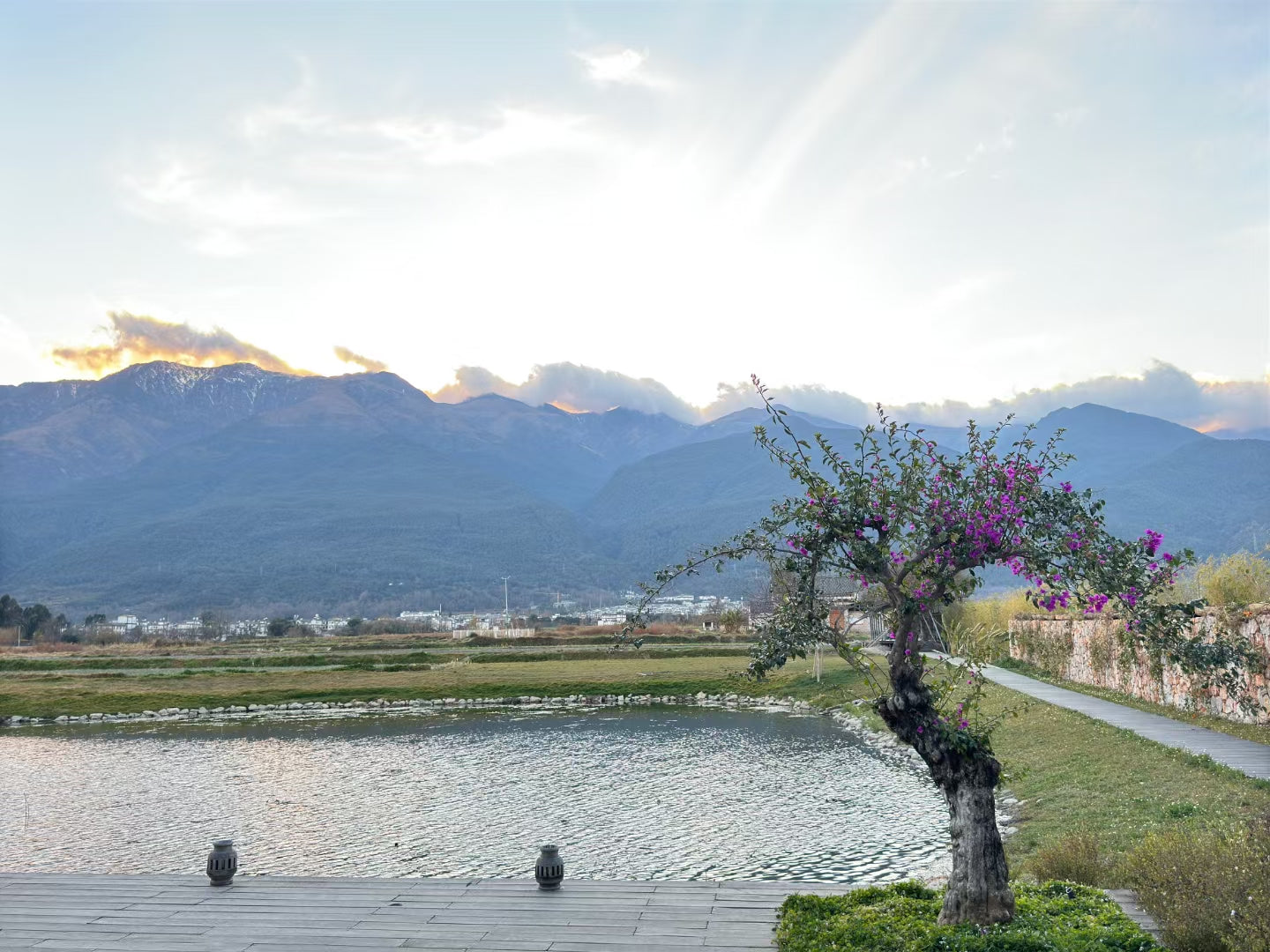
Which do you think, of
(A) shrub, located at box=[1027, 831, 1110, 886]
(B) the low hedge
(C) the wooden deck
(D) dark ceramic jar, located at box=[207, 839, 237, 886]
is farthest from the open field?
(D) dark ceramic jar, located at box=[207, 839, 237, 886]

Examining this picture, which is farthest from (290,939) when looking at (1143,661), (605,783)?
(1143,661)

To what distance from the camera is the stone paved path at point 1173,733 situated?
1692 cm

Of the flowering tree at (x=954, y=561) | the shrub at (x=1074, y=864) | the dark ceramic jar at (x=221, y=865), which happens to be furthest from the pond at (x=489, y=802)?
the flowering tree at (x=954, y=561)

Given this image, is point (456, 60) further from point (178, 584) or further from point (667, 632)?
point (178, 584)

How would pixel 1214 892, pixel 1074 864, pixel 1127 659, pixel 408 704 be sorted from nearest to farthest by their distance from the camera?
pixel 1214 892 < pixel 1074 864 < pixel 1127 659 < pixel 408 704

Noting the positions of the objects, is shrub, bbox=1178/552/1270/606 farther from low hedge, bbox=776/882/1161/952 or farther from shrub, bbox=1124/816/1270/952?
low hedge, bbox=776/882/1161/952

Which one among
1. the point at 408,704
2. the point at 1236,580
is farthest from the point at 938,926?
the point at 408,704

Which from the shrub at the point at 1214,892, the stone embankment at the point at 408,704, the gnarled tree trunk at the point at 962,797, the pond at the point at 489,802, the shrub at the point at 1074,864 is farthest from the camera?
the stone embankment at the point at 408,704

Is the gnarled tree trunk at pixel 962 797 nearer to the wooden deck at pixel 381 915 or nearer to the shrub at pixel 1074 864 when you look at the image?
the wooden deck at pixel 381 915

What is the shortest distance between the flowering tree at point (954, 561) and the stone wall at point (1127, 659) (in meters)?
0.62

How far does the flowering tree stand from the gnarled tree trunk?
1 cm

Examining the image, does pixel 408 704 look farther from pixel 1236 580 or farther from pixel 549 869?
pixel 549 869

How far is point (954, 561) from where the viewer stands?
8.62m

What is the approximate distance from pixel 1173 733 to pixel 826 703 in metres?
19.8
